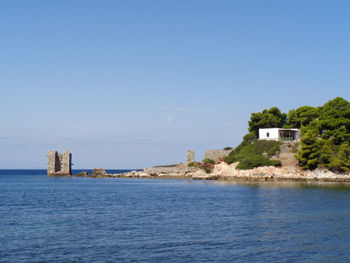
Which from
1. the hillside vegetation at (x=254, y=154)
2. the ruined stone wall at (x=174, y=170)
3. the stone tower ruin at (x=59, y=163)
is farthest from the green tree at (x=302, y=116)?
the stone tower ruin at (x=59, y=163)

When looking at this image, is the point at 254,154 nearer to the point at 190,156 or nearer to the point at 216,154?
the point at 216,154

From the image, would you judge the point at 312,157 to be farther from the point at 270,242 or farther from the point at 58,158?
the point at 58,158

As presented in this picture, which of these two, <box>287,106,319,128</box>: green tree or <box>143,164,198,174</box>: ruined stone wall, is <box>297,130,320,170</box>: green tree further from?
<box>143,164,198,174</box>: ruined stone wall

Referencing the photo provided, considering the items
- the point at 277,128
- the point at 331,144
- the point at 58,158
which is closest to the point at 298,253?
the point at 331,144

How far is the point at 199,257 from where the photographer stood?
19.0 meters

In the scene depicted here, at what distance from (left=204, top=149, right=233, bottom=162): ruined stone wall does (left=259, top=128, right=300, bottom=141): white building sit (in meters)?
10.4

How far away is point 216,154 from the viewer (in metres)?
102

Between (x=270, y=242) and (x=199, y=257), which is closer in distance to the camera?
(x=199, y=257)

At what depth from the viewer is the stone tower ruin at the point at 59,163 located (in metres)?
Answer: 115

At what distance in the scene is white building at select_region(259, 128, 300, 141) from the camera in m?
92.3

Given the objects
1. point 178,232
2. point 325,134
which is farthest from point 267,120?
point 178,232

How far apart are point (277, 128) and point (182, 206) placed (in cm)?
5897

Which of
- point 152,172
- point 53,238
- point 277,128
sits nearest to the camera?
point 53,238

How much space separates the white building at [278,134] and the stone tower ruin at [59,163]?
54.4 meters
